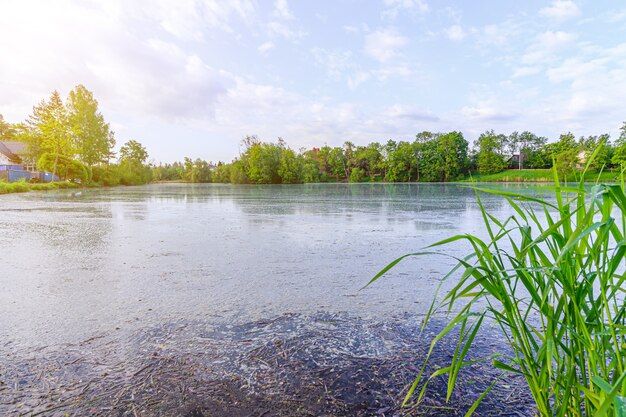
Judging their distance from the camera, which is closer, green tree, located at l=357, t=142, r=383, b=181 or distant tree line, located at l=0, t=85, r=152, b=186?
distant tree line, located at l=0, t=85, r=152, b=186

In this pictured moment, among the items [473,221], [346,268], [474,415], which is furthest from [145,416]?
[473,221]

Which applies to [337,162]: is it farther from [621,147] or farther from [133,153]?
[621,147]

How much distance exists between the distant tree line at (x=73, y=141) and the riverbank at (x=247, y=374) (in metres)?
27.0

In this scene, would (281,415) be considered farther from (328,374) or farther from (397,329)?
(397,329)

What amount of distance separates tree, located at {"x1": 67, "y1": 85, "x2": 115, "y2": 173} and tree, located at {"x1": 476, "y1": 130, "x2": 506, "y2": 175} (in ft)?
146

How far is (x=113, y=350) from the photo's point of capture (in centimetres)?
166

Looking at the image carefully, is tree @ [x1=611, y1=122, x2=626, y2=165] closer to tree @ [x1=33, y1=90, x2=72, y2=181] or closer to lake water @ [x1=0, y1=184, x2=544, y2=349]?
lake water @ [x1=0, y1=184, x2=544, y2=349]

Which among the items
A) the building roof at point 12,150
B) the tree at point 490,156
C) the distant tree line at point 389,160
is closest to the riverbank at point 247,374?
the building roof at point 12,150

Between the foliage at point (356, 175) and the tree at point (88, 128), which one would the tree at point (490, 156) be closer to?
the foliage at point (356, 175)

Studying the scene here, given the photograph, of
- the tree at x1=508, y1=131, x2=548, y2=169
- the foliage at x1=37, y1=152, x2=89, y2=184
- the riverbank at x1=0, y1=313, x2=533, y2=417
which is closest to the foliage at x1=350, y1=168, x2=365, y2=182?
the tree at x1=508, y1=131, x2=548, y2=169

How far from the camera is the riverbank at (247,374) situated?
4.07 ft

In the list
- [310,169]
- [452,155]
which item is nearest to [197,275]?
[310,169]

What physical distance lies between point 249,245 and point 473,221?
14.2ft

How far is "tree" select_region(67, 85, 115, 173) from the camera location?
88.2 feet
